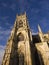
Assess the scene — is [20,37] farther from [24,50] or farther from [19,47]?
[24,50]

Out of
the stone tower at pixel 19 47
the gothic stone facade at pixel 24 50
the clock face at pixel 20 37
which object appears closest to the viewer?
the stone tower at pixel 19 47

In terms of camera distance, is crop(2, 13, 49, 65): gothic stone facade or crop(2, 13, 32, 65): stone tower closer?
crop(2, 13, 32, 65): stone tower

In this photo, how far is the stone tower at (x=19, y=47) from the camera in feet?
72.6

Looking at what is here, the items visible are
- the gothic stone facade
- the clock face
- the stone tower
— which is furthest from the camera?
the clock face

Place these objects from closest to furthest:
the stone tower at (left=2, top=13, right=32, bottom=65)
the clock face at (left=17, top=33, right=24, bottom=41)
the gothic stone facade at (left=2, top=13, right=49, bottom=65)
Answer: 1. the stone tower at (left=2, top=13, right=32, bottom=65)
2. the gothic stone facade at (left=2, top=13, right=49, bottom=65)
3. the clock face at (left=17, top=33, right=24, bottom=41)

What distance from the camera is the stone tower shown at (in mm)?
22125

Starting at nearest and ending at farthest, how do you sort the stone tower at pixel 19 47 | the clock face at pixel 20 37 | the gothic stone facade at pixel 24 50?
the stone tower at pixel 19 47 → the gothic stone facade at pixel 24 50 → the clock face at pixel 20 37

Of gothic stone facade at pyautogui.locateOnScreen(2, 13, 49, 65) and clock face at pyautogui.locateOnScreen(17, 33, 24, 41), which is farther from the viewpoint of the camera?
clock face at pyautogui.locateOnScreen(17, 33, 24, 41)

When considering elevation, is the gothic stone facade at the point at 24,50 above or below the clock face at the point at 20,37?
below

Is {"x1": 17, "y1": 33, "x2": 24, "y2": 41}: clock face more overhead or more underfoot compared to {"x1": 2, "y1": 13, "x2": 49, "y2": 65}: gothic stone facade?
more overhead

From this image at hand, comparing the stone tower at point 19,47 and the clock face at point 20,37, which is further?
the clock face at point 20,37

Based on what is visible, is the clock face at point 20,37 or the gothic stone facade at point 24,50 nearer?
the gothic stone facade at point 24,50

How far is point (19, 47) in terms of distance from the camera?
26.7m

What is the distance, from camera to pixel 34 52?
26.1 meters
